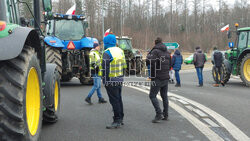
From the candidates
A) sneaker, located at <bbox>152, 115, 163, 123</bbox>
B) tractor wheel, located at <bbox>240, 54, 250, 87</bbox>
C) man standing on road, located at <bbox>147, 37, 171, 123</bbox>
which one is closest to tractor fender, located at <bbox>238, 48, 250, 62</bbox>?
tractor wheel, located at <bbox>240, 54, 250, 87</bbox>

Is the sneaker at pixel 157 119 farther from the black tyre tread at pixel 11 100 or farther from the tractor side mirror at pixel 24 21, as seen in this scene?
the black tyre tread at pixel 11 100

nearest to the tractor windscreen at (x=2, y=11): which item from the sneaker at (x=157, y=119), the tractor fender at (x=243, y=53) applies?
the sneaker at (x=157, y=119)

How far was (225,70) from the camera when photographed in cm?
1389

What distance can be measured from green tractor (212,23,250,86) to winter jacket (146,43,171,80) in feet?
25.9

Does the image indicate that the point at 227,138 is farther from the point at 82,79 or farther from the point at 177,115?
the point at 82,79

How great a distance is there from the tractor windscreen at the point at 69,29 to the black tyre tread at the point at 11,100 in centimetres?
987

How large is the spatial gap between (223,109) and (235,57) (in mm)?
7350

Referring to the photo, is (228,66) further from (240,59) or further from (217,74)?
(217,74)

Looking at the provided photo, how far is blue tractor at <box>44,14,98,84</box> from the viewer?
12.4m

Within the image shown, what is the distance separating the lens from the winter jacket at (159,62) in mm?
6277

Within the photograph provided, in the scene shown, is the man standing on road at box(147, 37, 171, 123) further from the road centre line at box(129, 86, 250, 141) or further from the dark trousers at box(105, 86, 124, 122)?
the road centre line at box(129, 86, 250, 141)

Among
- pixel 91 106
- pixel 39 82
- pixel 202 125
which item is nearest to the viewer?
pixel 39 82

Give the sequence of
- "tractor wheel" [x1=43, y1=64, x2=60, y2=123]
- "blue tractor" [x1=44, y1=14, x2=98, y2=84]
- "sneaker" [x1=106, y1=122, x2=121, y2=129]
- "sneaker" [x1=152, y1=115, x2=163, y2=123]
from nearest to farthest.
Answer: "tractor wheel" [x1=43, y1=64, x2=60, y2=123] < "sneaker" [x1=106, y1=122, x2=121, y2=129] < "sneaker" [x1=152, y1=115, x2=163, y2=123] < "blue tractor" [x1=44, y1=14, x2=98, y2=84]

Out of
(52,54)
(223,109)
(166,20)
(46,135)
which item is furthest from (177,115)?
(166,20)
